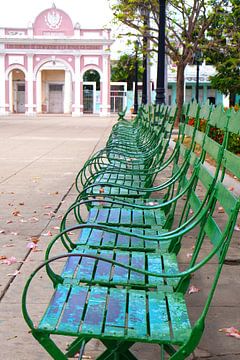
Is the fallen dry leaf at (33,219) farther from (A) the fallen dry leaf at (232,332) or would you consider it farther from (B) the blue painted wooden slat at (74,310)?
(B) the blue painted wooden slat at (74,310)

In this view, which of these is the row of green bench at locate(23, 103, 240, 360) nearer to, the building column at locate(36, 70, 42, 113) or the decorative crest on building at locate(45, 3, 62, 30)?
the building column at locate(36, 70, 42, 113)

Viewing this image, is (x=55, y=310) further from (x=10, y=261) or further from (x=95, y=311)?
(x=10, y=261)

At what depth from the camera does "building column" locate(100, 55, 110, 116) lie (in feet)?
190

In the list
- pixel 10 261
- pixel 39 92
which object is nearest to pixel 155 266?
pixel 10 261

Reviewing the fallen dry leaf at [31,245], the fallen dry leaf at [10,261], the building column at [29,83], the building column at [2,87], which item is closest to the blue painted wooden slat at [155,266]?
the fallen dry leaf at [10,261]

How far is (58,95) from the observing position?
68375 millimetres

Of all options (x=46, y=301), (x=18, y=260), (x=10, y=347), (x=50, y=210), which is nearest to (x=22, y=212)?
(x=50, y=210)

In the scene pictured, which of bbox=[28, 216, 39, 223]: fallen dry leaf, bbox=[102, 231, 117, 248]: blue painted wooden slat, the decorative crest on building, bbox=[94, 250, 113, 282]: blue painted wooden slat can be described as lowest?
bbox=[28, 216, 39, 223]: fallen dry leaf

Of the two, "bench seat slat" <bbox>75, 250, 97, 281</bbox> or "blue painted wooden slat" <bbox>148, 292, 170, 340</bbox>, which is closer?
"blue painted wooden slat" <bbox>148, 292, 170, 340</bbox>

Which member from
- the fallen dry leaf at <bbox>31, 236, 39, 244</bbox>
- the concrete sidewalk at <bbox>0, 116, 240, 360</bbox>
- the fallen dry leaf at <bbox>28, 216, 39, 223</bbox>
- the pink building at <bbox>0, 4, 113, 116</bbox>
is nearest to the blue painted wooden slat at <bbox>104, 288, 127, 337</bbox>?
the concrete sidewalk at <bbox>0, 116, 240, 360</bbox>

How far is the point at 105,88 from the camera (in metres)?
58.5

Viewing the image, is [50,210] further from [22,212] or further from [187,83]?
[187,83]

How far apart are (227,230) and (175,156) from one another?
3328 millimetres

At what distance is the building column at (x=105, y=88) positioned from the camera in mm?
58031
